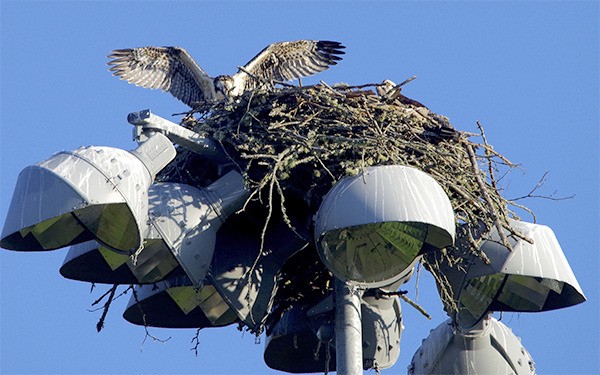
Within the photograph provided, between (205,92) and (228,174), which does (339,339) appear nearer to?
(228,174)

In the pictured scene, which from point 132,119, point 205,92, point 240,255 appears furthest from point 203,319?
point 205,92

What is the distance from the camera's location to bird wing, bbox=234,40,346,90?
20.7 m

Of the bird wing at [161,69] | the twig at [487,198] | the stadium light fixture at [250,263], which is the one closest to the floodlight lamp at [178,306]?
the stadium light fixture at [250,263]

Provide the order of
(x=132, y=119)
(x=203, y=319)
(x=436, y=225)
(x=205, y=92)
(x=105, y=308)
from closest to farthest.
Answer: (x=436, y=225), (x=132, y=119), (x=105, y=308), (x=203, y=319), (x=205, y=92)

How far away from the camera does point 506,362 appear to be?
1616 centimetres

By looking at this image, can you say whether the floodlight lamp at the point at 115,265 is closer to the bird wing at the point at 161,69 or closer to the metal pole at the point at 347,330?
the metal pole at the point at 347,330

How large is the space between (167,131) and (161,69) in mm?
6046

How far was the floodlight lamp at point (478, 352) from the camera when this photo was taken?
1617cm

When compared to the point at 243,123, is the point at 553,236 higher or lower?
lower

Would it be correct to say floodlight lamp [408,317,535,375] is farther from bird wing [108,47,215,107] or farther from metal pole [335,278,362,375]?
bird wing [108,47,215,107]

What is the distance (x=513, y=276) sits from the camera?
15992mm

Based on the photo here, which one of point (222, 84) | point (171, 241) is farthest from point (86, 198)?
point (222, 84)

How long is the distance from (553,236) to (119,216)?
3.89 m

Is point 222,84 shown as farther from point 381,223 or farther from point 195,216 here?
point 381,223
